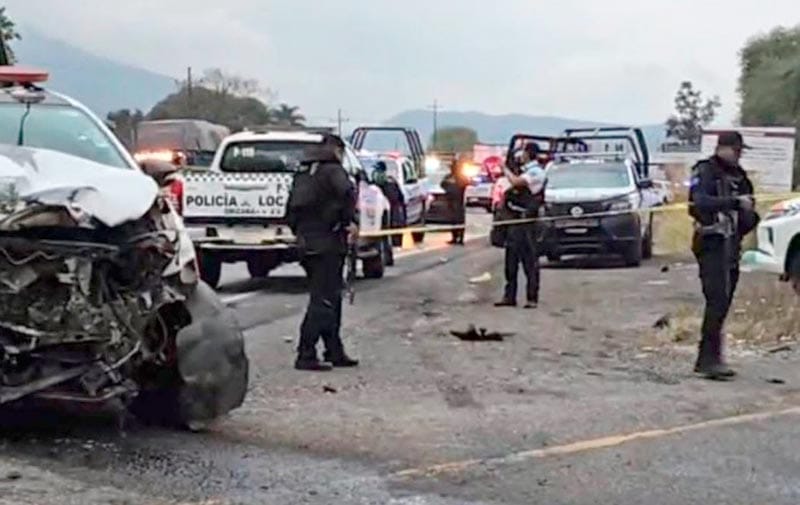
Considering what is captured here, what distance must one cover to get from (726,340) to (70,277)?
6.78 meters

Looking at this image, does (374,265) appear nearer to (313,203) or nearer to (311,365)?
(313,203)

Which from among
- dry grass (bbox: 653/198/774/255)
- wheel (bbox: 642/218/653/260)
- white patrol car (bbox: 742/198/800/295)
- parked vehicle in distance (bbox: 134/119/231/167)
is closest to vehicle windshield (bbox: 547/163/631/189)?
wheel (bbox: 642/218/653/260)

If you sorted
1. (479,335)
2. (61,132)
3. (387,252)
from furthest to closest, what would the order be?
(387,252) → (479,335) → (61,132)

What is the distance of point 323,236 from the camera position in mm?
10727

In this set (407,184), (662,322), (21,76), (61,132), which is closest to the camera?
(61,132)

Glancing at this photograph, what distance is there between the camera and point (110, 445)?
749cm

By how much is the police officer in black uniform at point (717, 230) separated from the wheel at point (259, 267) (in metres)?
7.70

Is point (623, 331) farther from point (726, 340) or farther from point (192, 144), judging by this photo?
point (192, 144)

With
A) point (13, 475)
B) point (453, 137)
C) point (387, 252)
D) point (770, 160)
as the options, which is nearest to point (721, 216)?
point (13, 475)

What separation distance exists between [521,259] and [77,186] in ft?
28.5

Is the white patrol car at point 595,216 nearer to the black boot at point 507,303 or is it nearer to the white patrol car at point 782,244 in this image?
the black boot at point 507,303

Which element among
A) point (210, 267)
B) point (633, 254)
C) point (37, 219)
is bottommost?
point (633, 254)

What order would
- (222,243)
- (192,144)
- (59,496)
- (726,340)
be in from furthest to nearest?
(192,144) → (222,243) → (726,340) → (59,496)

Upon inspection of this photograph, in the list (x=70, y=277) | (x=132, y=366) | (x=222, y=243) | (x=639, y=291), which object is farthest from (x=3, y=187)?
(x=639, y=291)
